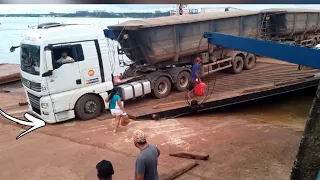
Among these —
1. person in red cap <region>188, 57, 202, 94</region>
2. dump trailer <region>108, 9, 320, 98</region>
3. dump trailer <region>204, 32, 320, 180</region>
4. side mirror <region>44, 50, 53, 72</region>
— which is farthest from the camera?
person in red cap <region>188, 57, 202, 94</region>

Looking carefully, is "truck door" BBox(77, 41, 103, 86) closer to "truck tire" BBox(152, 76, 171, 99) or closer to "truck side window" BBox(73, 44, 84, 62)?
"truck side window" BBox(73, 44, 84, 62)

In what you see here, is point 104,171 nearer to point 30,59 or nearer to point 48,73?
point 48,73

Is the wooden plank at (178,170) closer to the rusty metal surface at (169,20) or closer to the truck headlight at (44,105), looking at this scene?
the truck headlight at (44,105)

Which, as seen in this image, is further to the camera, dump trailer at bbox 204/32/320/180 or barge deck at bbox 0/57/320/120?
barge deck at bbox 0/57/320/120

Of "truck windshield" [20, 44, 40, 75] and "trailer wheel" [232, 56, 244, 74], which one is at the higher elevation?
"truck windshield" [20, 44, 40, 75]

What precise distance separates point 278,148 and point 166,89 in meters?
4.85

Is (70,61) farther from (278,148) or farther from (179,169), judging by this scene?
(278,148)

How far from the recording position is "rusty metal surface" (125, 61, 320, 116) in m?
9.63

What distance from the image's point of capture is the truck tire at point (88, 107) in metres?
8.59

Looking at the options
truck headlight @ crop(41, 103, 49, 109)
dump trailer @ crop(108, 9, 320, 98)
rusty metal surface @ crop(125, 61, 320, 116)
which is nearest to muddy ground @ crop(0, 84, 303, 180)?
truck headlight @ crop(41, 103, 49, 109)

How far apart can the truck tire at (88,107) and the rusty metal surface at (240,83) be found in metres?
1.00

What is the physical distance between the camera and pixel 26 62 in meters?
8.42

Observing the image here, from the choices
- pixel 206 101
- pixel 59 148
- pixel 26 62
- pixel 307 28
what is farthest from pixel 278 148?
pixel 307 28

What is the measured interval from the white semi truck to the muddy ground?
510 mm
